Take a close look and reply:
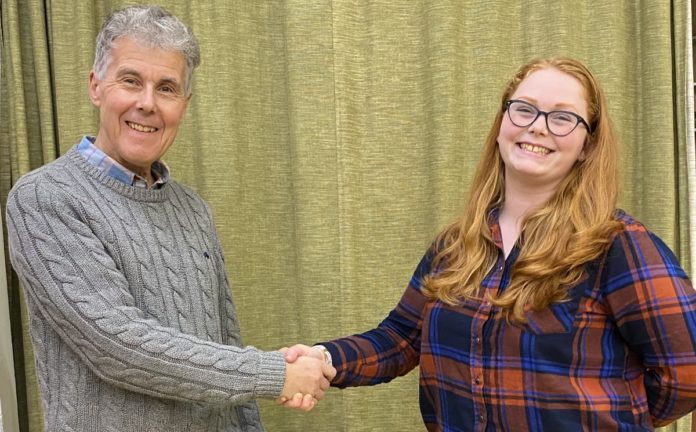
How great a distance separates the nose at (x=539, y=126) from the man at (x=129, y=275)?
2.56 feet

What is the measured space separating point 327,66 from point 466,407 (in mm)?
1481

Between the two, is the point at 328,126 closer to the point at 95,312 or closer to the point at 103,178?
the point at 103,178

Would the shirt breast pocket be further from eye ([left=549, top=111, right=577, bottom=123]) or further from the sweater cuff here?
the sweater cuff

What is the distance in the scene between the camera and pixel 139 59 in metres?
1.35

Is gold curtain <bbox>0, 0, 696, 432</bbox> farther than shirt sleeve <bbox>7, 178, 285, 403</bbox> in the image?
Yes

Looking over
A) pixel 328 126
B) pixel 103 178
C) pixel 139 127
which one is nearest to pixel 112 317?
pixel 103 178

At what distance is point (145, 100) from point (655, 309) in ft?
3.87

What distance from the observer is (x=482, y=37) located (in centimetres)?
234

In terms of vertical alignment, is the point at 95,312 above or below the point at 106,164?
below

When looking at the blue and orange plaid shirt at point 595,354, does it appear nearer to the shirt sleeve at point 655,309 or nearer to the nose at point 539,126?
the shirt sleeve at point 655,309

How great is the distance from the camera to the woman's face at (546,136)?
4.44 ft

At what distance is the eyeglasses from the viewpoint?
4.43 ft

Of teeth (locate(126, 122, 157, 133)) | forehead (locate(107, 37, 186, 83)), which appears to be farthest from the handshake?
forehead (locate(107, 37, 186, 83))

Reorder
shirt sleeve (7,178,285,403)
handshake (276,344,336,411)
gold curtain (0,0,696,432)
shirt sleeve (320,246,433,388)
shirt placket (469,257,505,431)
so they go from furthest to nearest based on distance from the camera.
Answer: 1. gold curtain (0,0,696,432)
2. shirt sleeve (320,246,433,388)
3. handshake (276,344,336,411)
4. shirt placket (469,257,505,431)
5. shirt sleeve (7,178,285,403)
